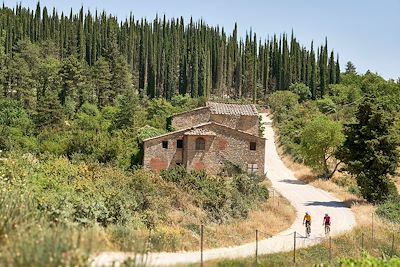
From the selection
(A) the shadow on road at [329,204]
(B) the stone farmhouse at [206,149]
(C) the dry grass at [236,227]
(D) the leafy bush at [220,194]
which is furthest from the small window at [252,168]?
(C) the dry grass at [236,227]

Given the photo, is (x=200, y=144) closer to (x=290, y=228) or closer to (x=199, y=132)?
(x=199, y=132)

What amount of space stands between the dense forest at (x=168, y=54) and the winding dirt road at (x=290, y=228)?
3962 centimetres

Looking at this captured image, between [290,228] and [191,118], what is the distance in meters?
22.2

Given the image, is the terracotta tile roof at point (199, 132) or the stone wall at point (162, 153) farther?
the stone wall at point (162, 153)

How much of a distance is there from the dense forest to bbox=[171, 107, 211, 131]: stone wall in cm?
3361

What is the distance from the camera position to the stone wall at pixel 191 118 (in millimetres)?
46250

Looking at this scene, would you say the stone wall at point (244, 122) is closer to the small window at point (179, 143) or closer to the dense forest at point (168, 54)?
the small window at point (179, 143)

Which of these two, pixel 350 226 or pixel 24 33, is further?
pixel 24 33

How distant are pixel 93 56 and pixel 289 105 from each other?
3508 cm

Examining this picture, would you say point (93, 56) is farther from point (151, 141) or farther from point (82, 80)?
point (151, 141)

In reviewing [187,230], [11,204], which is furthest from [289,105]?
[11,204]

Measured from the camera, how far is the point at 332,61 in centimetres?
9325

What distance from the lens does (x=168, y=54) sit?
92.6 meters

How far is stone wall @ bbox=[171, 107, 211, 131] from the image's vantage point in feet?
152
